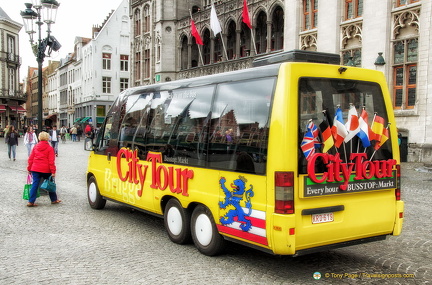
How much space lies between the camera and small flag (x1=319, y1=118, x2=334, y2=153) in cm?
532

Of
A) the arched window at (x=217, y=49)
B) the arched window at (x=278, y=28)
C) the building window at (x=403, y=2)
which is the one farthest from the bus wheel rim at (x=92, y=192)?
the arched window at (x=217, y=49)

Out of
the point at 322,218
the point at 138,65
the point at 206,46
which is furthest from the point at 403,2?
the point at 138,65

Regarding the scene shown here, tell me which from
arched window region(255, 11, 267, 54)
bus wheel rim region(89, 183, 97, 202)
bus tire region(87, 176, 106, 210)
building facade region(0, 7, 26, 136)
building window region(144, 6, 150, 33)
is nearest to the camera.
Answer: bus tire region(87, 176, 106, 210)

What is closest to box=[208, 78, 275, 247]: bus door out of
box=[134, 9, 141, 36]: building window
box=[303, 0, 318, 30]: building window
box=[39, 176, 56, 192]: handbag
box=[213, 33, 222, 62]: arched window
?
box=[39, 176, 56, 192]: handbag

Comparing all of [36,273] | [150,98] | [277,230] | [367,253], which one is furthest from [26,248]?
[367,253]

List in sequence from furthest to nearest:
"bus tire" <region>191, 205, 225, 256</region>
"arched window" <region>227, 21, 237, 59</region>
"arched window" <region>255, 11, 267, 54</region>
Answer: "arched window" <region>227, 21, 237, 59</region>
"arched window" <region>255, 11, 267, 54</region>
"bus tire" <region>191, 205, 225, 256</region>

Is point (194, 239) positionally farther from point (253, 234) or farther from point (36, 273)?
point (36, 273)

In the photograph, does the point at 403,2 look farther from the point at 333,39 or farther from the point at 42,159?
the point at 42,159

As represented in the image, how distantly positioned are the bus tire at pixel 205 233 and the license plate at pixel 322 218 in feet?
4.54

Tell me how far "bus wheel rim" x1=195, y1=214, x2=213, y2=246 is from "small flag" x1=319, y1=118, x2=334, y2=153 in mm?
1886

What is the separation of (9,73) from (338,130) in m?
65.1

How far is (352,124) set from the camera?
5.54 m

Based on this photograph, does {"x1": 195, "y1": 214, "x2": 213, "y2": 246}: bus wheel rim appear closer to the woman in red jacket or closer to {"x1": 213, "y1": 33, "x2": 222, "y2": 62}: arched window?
the woman in red jacket

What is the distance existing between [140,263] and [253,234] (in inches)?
59.1
